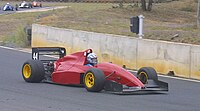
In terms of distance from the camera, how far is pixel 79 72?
15242mm

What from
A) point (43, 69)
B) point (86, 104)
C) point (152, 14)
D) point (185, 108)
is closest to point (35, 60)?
point (43, 69)

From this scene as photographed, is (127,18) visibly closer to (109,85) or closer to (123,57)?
(123,57)

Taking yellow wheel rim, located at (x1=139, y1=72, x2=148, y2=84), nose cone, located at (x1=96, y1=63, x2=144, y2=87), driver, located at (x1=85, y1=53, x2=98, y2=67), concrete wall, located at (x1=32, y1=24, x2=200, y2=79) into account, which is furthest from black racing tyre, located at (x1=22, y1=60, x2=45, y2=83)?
concrete wall, located at (x1=32, y1=24, x2=200, y2=79)

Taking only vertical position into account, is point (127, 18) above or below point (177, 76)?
above

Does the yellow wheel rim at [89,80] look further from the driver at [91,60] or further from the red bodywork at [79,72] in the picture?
the driver at [91,60]

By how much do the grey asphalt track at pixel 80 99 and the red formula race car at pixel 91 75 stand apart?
19cm

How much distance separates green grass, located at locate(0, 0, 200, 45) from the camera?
1077 inches

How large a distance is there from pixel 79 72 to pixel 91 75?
714mm

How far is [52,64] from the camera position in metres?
16.6

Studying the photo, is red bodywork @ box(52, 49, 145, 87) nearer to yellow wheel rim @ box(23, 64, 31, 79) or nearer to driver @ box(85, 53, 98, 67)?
driver @ box(85, 53, 98, 67)

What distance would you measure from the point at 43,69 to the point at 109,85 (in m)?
2.37

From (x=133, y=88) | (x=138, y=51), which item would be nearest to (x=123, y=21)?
(x=138, y=51)

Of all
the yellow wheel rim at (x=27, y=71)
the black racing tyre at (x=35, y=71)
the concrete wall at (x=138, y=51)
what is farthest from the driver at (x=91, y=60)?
the concrete wall at (x=138, y=51)

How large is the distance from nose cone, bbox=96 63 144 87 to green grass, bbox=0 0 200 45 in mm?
8580
